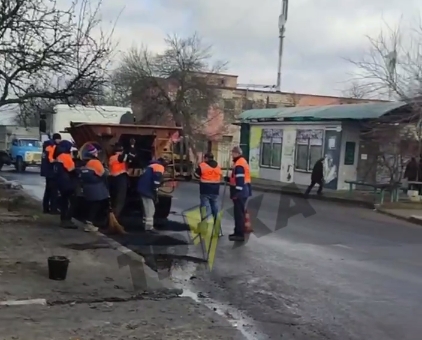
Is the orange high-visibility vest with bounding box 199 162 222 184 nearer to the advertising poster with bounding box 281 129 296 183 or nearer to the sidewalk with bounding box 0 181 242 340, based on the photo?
the sidewalk with bounding box 0 181 242 340

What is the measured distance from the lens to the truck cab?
124ft

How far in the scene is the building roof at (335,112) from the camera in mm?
26266

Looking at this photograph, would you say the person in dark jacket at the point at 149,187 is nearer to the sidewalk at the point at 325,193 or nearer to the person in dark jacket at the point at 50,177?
the person in dark jacket at the point at 50,177

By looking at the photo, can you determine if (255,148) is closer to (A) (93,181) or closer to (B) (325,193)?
(B) (325,193)

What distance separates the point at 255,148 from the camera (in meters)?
36.1

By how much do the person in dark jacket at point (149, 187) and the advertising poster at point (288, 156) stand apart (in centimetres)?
1939

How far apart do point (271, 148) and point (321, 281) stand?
83.4ft

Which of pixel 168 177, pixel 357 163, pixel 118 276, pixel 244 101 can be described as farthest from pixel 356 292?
pixel 244 101

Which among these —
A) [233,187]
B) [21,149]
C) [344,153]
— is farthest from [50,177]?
[21,149]

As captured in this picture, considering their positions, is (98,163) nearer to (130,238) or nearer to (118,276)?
(130,238)

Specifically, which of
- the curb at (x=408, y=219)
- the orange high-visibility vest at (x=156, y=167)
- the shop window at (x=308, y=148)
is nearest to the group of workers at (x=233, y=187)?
the orange high-visibility vest at (x=156, y=167)

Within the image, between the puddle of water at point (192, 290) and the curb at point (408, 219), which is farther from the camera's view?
the curb at point (408, 219)

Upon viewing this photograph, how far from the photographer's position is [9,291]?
288 inches

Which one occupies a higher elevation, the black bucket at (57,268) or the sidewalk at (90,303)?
the black bucket at (57,268)
